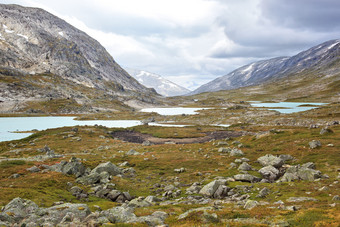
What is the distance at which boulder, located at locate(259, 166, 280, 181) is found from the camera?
33625 millimetres

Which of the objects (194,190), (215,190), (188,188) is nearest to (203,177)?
(188,188)

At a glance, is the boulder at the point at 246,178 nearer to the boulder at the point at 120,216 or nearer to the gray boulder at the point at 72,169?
the boulder at the point at 120,216

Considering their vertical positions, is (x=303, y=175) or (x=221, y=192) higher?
(x=303, y=175)

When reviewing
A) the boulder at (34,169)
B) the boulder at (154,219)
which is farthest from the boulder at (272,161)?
the boulder at (34,169)

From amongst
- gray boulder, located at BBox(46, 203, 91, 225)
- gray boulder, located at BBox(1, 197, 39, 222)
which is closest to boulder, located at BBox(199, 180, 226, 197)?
gray boulder, located at BBox(46, 203, 91, 225)

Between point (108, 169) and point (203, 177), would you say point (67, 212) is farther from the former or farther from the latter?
point (203, 177)

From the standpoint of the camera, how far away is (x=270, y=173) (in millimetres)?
34125

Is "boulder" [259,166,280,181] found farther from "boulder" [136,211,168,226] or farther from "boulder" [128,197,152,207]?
"boulder" [136,211,168,226]

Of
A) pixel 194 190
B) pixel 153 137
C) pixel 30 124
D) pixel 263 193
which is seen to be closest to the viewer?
A: pixel 263 193

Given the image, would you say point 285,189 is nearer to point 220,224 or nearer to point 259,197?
point 259,197

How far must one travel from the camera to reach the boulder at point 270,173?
33.6 metres

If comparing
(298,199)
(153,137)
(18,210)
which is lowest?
(153,137)

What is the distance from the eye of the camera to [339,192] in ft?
73.5

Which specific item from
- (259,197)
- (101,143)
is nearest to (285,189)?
(259,197)
